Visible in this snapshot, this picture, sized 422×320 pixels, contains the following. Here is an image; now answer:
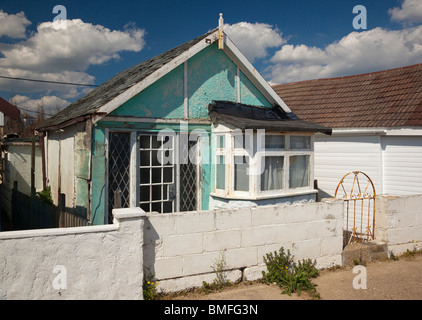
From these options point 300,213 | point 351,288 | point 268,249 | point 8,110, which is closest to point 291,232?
point 300,213

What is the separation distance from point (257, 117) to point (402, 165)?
13.6 ft

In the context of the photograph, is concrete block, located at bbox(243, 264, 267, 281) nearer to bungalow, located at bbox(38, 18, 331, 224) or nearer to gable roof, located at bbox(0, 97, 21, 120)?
bungalow, located at bbox(38, 18, 331, 224)

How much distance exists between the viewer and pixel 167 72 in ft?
24.8

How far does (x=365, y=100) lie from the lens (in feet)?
36.7

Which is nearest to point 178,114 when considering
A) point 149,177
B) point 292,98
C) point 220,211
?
point 149,177

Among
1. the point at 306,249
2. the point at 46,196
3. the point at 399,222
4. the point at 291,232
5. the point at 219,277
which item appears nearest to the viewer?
the point at 219,277

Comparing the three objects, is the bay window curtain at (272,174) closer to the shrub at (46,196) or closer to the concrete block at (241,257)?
the concrete block at (241,257)

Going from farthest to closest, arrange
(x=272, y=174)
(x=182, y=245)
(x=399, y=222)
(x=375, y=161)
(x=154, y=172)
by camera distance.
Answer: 1. (x=375, y=161)
2. (x=272, y=174)
3. (x=154, y=172)
4. (x=399, y=222)
5. (x=182, y=245)

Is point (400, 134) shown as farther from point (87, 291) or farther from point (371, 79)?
point (87, 291)

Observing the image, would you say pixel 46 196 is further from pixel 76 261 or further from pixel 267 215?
pixel 267 215

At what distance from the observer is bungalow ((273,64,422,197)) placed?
942 cm

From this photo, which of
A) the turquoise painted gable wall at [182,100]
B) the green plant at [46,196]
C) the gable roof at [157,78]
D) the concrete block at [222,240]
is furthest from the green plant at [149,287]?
the green plant at [46,196]

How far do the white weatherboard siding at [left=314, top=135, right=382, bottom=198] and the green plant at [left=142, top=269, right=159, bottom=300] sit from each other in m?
7.23

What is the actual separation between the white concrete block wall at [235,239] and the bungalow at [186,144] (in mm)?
1523
